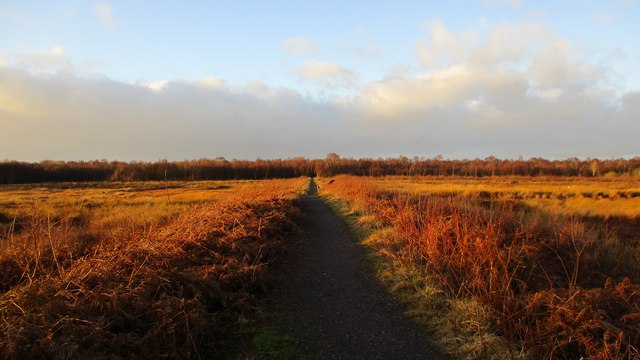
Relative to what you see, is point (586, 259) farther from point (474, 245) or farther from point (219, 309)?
point (219, 309)

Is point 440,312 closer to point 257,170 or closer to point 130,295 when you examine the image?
point 130,295

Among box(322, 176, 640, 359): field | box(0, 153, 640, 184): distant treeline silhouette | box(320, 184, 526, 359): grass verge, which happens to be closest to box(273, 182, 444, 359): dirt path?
box(320, 184, 526, 359): grass verge

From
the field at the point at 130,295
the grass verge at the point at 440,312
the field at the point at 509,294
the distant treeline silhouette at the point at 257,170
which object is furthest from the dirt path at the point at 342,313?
the distant treeline silhouette at the point at 257,170

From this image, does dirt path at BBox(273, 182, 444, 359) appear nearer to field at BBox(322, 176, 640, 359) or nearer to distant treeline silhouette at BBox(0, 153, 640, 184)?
field at BBox(322, 176, 640, 359)

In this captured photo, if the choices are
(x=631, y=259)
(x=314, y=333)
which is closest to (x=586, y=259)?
(x=631, y=259)

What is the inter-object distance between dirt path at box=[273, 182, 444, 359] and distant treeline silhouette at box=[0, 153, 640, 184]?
68401mm

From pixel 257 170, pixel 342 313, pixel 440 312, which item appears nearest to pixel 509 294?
pixel 440 312

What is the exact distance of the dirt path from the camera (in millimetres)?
4785

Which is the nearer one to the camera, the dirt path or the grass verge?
the grass verge

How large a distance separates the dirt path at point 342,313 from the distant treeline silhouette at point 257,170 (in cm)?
6840

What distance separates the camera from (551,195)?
31.5 metres

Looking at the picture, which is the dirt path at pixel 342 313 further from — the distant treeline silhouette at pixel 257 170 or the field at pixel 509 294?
the distant treeline silhouette at pixel 257 170

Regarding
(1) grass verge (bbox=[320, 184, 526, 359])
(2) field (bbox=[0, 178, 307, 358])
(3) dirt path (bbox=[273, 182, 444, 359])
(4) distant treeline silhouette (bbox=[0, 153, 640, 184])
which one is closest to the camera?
(2) field (bbox=[0, 178, 307, 358])

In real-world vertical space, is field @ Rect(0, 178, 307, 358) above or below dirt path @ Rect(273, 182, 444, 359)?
above
